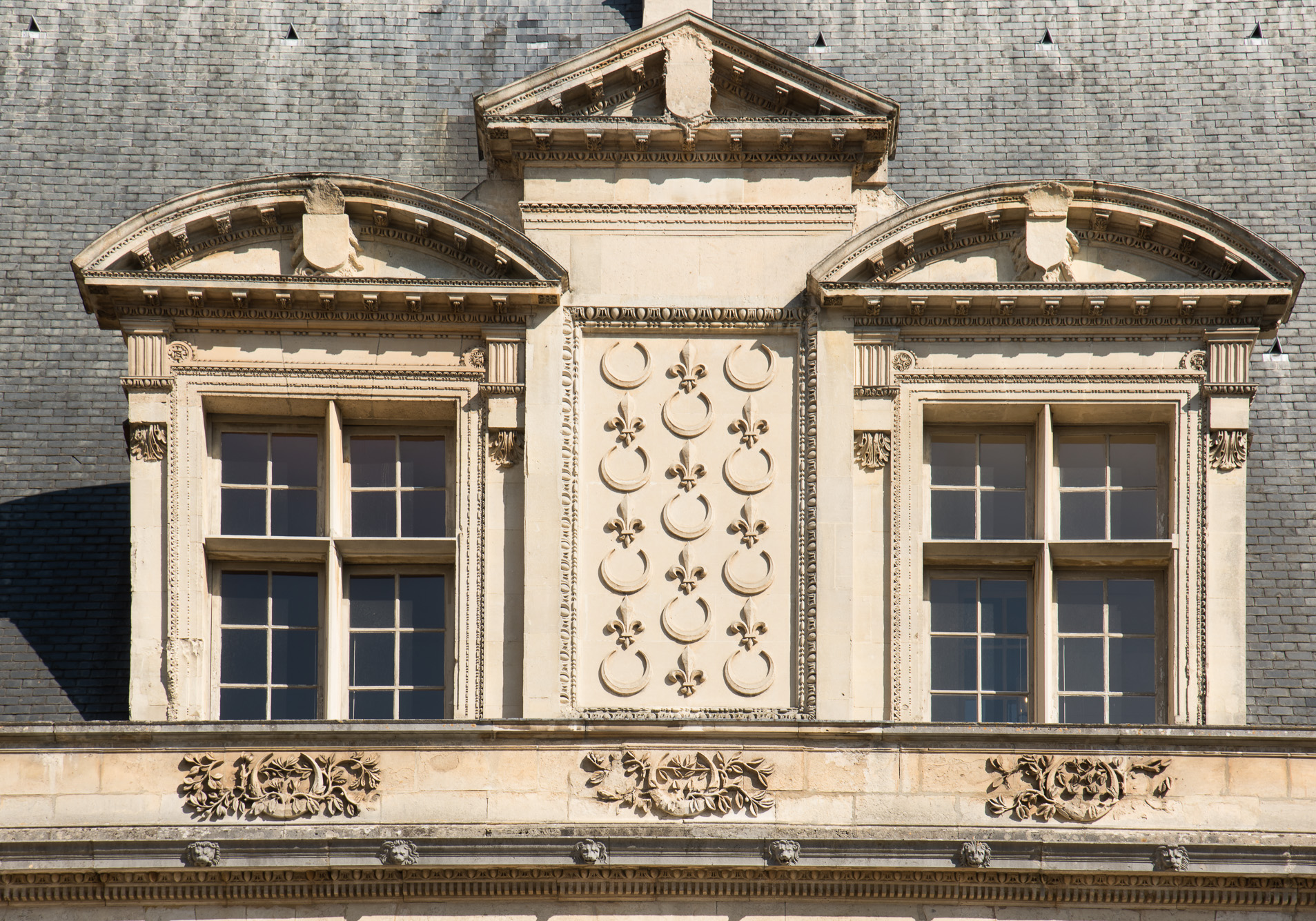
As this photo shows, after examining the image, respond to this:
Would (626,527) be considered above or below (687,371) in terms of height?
below

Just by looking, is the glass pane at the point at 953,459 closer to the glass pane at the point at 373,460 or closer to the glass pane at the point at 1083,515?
the glass pane at the point at 1083,515

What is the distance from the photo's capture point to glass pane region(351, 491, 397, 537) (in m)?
13.8

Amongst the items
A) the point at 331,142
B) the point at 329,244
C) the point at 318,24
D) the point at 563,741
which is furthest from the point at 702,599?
the point at 318,24

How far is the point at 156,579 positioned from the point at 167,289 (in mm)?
1884

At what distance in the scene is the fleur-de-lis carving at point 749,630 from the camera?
43.4 ft

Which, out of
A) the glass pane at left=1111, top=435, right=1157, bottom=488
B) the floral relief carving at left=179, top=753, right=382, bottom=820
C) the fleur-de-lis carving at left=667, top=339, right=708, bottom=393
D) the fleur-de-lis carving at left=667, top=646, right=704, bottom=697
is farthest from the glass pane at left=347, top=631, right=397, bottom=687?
the glass pane at left=1111, top=435, right=1157, bottom=488

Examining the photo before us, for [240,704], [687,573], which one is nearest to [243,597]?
[240,704]

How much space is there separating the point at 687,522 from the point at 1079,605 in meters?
2.61

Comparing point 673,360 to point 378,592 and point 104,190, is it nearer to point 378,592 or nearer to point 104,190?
point 378,592

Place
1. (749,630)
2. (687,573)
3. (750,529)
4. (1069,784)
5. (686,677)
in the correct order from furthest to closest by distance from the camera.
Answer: (750,529) → (687,573) → (749,630) → (686,677) → (1069,784)

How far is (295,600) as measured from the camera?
13.7 m

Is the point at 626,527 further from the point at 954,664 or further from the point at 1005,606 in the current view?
the point at 1005,606

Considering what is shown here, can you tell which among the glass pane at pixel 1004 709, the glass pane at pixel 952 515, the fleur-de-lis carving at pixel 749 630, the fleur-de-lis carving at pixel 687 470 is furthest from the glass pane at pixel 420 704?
the glass pane at pixel 1004 709

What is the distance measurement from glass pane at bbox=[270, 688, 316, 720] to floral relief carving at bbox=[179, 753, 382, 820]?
32.6 inches
